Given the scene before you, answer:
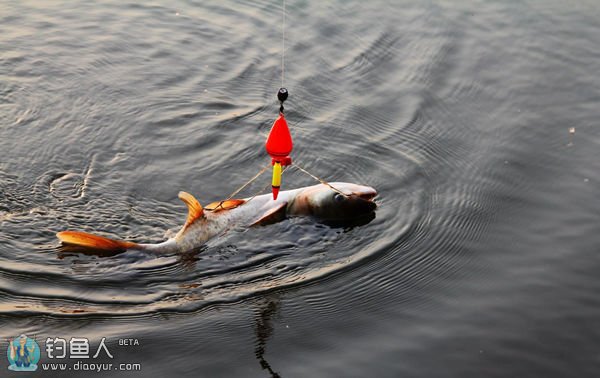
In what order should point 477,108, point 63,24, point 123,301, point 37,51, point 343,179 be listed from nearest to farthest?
1. point 123,301
2. point 343,179
3. point 477,108
4. point 37,51
5. point 63,24

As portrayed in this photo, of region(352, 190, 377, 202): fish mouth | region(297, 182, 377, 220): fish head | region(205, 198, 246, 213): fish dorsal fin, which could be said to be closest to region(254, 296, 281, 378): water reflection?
region(205, 198, 246, 213): fish dorsal fin

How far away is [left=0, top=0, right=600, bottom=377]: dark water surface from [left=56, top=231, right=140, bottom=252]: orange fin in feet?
0.57

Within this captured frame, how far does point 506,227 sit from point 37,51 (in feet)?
21.3

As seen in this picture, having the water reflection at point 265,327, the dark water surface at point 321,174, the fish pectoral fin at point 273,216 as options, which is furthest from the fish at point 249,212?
the water reflection at point 265,327

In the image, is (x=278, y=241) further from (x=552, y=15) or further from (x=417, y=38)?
(x=552, y=15)

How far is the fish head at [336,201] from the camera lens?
7453 millimetres

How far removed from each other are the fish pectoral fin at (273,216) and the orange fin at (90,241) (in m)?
1.18

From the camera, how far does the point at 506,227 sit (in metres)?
7.45

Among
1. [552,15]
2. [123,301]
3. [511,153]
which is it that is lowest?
[123,301]

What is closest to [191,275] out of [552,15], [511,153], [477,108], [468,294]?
[468,294]

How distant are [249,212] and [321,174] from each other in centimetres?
127

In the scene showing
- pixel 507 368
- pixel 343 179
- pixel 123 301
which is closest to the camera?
pixel 507 368

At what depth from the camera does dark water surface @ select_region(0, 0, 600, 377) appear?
606cm

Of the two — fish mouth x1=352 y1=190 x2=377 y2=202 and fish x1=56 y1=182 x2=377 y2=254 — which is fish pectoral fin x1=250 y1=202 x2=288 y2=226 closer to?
fish x1=56 y1=182 x2=377 y2=254
